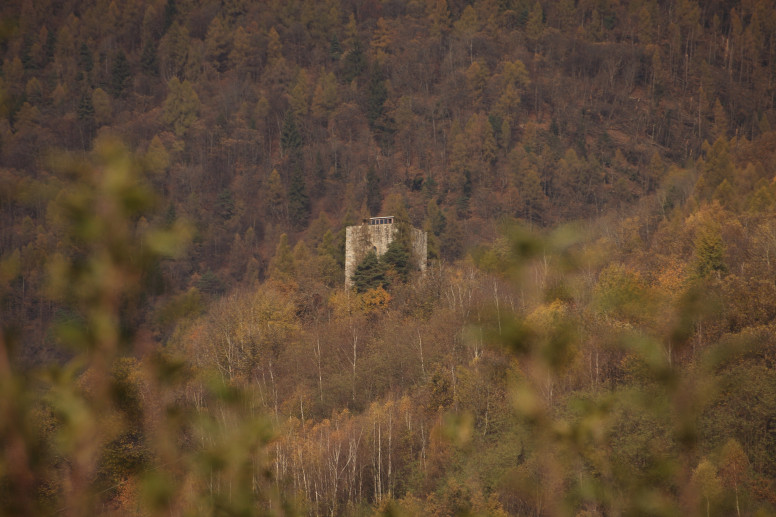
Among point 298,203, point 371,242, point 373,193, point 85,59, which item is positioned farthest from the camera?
point 85,59

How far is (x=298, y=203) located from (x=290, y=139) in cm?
1735

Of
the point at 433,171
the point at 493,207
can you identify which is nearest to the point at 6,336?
the point at 493,207

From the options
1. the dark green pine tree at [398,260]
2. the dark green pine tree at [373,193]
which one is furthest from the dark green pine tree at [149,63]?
the dark green pine tree at [398,260]

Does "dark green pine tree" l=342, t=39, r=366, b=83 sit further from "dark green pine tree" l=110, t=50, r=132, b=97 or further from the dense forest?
A: "dark green pine tree" l=110, t=50, r=132, b=97

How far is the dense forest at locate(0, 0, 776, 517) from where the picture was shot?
232 cm

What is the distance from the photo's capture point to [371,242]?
44.7 metres

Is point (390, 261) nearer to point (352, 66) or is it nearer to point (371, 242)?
point (371, 242)

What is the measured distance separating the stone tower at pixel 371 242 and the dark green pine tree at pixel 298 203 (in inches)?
1879

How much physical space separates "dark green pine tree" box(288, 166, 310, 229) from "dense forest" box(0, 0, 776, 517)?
0.35m

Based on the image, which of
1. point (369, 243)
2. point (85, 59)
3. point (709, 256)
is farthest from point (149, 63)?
point (709, 256)

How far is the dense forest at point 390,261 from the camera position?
91.3 inches

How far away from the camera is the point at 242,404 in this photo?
2.77 metres

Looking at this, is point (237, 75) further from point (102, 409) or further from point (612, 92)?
point (102, 409)

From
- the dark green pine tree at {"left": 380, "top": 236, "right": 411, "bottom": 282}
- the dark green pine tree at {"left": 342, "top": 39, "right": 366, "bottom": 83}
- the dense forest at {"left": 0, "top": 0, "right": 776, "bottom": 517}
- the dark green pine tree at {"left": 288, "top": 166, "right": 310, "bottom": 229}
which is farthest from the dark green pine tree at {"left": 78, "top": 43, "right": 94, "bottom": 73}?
the dark green pine tree at {"left": 380, "top": 236, "right": 411, "bottom": 282}
